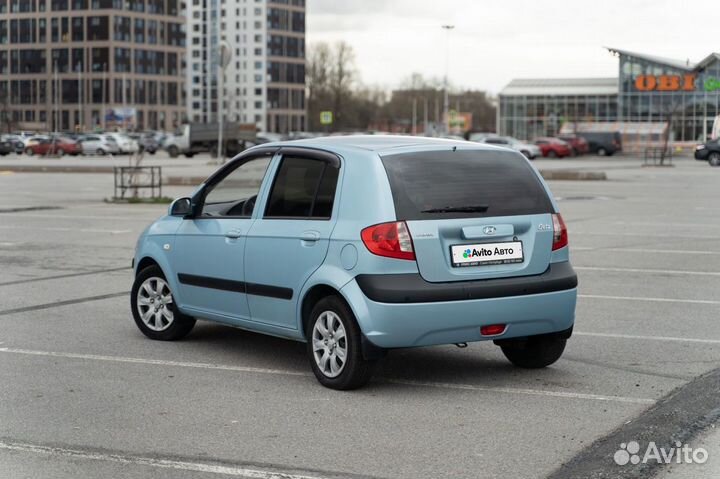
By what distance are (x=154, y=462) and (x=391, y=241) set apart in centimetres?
210

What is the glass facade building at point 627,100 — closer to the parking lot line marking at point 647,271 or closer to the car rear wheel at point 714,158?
the car rear wheel at point 714,158

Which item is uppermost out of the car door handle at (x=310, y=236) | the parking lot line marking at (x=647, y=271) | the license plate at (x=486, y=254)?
the car door handle at (x=310, y=236)

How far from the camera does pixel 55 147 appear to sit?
264 ft

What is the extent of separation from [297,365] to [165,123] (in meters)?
177

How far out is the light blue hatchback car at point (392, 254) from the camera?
6.82 metres

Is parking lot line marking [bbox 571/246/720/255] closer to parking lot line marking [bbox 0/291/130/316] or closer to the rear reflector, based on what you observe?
parking lot line marking [bbox 0/291/130/316]

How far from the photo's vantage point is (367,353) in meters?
6.79

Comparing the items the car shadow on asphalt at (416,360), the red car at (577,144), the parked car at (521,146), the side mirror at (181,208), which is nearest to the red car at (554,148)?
the parked car at (521,146)

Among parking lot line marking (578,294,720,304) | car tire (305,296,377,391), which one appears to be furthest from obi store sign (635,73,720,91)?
car tire (305,296,377,391)

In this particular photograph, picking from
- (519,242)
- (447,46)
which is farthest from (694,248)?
(447,46)

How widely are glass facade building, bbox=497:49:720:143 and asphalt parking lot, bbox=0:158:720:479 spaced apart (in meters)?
83.2

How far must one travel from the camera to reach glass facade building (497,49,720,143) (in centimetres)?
9756

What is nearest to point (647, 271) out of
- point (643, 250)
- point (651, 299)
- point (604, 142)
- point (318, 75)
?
point (651, 299)

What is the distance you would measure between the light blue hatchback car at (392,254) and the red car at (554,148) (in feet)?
221
